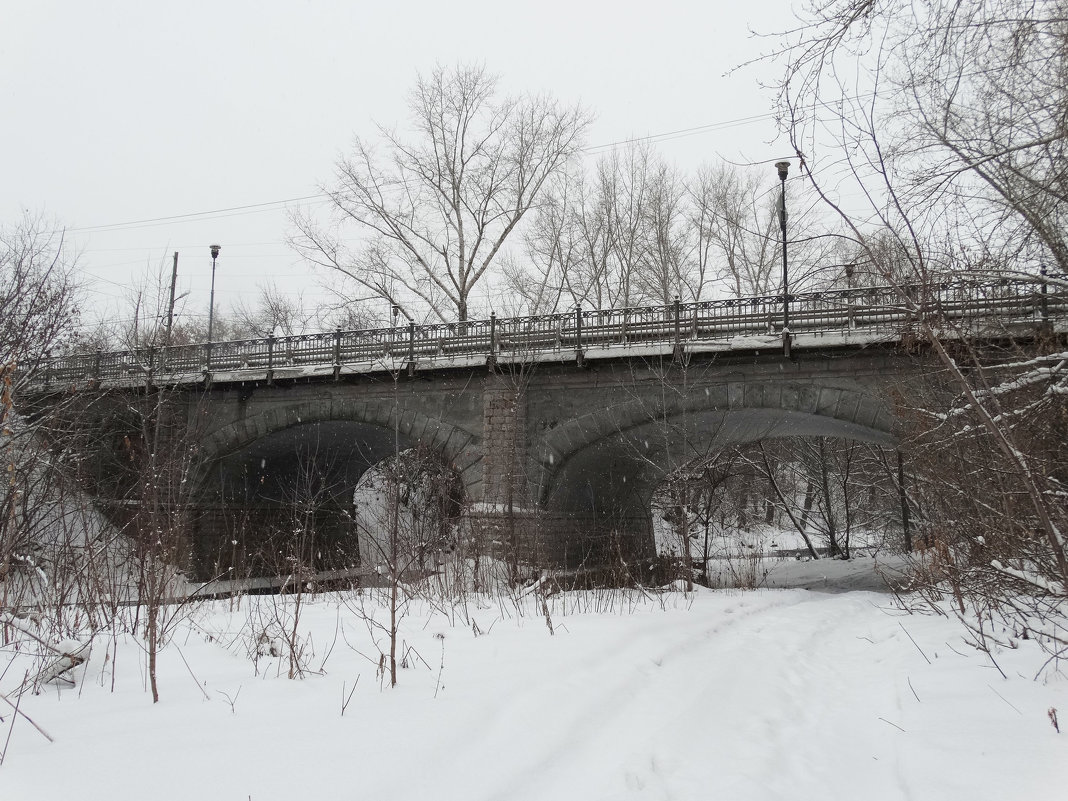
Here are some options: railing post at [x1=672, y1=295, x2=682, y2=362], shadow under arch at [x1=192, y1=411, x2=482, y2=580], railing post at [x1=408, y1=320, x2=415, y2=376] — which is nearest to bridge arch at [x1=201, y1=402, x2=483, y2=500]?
shadow under arch at [x1=192, y1=411, x2=482, y2=580]

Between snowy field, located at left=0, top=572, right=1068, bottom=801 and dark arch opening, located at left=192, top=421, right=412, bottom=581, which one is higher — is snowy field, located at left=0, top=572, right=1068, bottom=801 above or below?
below

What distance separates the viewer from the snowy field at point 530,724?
9.65 ft

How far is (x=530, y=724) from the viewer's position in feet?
12.4

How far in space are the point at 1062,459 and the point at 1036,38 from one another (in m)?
3.26

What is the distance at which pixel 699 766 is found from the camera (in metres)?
3.66

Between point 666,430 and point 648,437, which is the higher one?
point 648,437

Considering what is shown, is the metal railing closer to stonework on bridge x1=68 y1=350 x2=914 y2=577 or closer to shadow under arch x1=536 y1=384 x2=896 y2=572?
stonework on bridge x1=68 y1=350 x2=914 y2=577

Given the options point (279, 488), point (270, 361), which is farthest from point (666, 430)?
point (279, 488)

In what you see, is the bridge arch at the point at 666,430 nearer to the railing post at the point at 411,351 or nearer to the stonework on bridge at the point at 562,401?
the stonework on bridge at the point at 562,401

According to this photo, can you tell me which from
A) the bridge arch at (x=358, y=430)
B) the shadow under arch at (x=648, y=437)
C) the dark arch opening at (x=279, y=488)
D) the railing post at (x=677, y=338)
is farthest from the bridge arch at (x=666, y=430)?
the dark arch opening at (x=279, y=488)

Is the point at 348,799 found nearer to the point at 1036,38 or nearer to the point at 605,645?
the point at 605,645

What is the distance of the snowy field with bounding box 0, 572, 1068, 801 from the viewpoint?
2.94 metres

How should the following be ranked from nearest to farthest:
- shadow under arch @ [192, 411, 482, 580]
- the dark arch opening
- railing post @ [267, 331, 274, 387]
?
1. shadow under arch @ [192, 411, 482, 580]
2. railing post @ [267, 331, 274, 387]
3. the dark arch opening

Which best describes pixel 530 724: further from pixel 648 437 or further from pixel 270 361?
pixel 270 361
